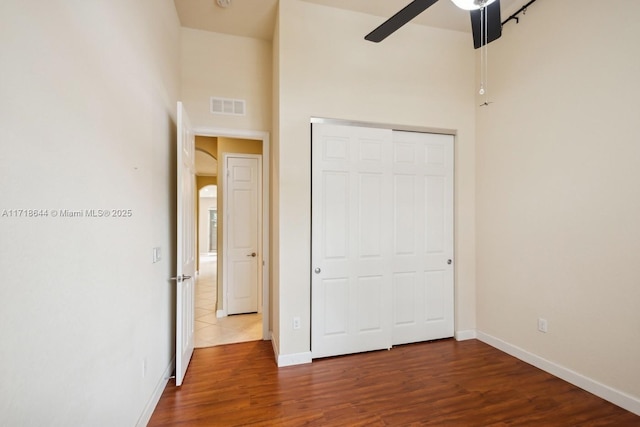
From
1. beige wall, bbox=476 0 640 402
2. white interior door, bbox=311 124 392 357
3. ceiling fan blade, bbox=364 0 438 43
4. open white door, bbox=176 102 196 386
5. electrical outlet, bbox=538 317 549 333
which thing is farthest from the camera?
white interior door, bbox=311 124 392 357

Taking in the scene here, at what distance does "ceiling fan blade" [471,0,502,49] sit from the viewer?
181 cm

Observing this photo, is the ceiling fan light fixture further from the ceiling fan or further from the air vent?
the air vent

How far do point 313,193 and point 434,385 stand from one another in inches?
79.8

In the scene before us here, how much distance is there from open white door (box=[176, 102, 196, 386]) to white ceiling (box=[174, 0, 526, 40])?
3.89 ft

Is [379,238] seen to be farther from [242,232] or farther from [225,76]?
[225,76]

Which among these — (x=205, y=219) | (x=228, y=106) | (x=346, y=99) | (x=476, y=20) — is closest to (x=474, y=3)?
(x=476, y=20)

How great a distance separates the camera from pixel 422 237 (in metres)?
3.27

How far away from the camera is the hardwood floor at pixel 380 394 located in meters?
1.98

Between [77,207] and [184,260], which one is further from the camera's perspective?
[184,260]

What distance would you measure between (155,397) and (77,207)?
171cm

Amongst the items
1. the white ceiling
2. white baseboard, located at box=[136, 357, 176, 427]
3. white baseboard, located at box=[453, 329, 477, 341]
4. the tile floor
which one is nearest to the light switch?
white baseboard, located at box=[136, 357, 176, 427]

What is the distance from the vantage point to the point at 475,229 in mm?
3385

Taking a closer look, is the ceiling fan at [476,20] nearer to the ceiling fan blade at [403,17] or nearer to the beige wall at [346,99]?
the ceiling fan blade at [403,17]

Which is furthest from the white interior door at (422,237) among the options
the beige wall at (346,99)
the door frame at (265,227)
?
the door frame at (265,227)
